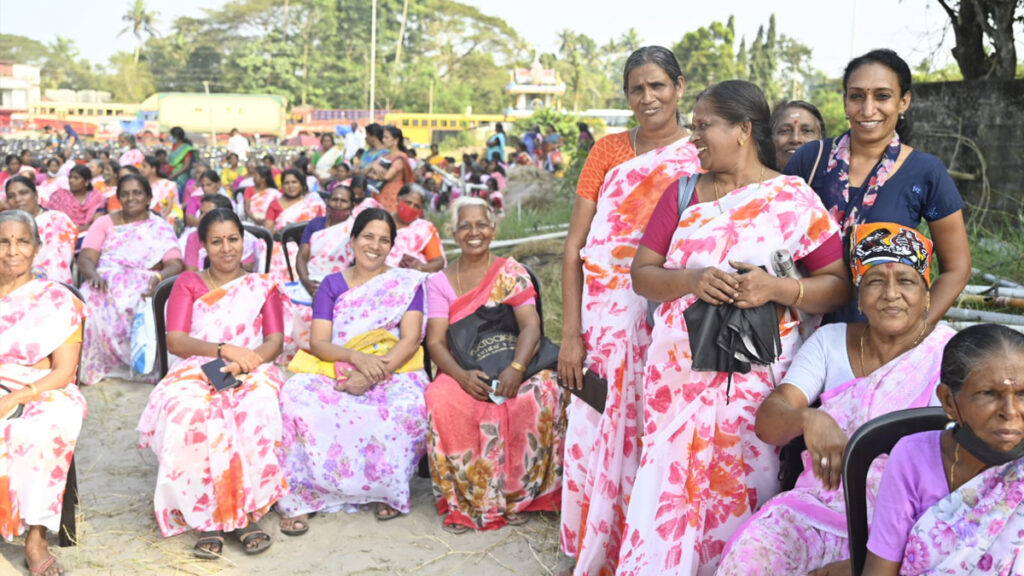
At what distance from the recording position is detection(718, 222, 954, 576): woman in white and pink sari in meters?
2.59

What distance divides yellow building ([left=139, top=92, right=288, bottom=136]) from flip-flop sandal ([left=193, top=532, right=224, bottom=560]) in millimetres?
41923

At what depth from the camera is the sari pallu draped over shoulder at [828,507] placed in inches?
102

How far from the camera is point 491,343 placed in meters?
4.45

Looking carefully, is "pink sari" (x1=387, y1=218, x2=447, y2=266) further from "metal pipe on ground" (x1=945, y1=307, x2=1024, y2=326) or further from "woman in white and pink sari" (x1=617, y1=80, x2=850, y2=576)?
"woman in white and pink sari" (x1=617, y1=80, x2=850, y2=576)

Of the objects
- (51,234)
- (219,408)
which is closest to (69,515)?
(219,408)

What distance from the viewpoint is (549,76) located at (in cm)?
5156

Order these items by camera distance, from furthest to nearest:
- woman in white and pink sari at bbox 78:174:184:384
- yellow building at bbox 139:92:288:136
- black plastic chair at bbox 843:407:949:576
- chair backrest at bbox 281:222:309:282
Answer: yellow building at bbox 139:92:288:136 < chair backrest at bbox 281:222:309:282 < woman in white and pink sari at bbox 78:174:184:384 < black plastic chair at bbox 843:407:949:576

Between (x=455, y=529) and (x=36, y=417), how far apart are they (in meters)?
1.89

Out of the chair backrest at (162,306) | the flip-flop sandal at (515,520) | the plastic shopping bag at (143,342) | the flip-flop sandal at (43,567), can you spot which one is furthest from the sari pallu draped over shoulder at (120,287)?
the flip-flop sandal at (515,520)

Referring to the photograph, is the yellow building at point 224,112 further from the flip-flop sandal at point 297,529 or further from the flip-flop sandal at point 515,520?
the flip-flop sandal at point 515,520

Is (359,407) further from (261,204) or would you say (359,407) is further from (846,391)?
(261,204)

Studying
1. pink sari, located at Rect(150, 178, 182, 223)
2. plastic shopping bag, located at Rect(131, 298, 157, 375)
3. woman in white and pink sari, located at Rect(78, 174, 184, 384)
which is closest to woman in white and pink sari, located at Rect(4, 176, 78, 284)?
woman in white and pink sari, located at Rect(78, 174, 184, 384)

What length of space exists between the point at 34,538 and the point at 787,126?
3702mm

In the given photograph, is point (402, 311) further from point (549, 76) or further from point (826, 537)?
point (549, 76)
